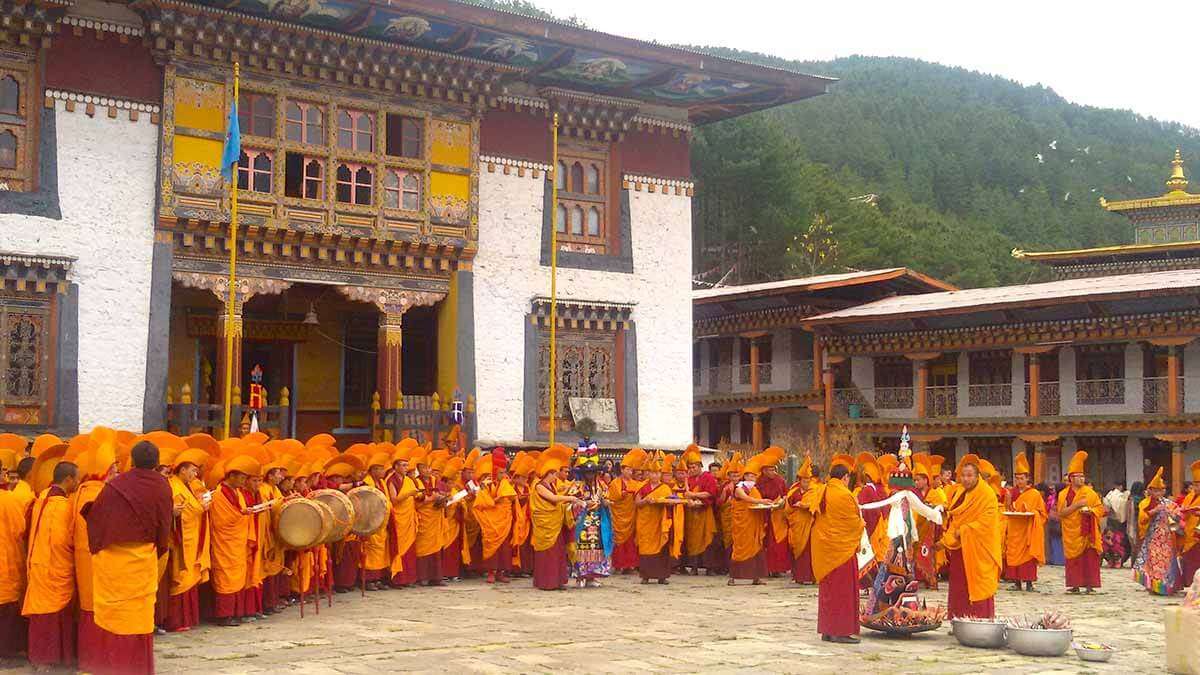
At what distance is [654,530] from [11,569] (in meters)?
8.42

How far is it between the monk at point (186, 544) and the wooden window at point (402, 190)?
982cm

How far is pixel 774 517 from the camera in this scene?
1680cm

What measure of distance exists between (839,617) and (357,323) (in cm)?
1450

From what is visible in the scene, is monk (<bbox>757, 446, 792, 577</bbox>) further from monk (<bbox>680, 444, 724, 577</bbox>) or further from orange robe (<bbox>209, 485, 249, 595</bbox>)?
orange robe (<bbox>209, 485, 249, 595</bbox>)

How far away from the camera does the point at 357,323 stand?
23891mm

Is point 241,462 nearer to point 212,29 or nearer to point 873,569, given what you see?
point 873,569

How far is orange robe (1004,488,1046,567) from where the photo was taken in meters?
16.8

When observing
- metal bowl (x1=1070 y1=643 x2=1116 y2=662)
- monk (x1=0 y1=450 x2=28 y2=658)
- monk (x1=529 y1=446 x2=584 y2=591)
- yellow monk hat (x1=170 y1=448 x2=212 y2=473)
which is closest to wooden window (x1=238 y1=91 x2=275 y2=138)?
monk (x1=529 y1=446 x2=584 y2=591)

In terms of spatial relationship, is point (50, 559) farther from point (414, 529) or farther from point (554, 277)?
point (554, 277)

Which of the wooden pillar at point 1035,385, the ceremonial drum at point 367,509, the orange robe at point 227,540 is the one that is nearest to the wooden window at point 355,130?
the ceremonial drum at point 367,509

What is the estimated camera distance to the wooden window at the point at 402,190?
68.2 ft

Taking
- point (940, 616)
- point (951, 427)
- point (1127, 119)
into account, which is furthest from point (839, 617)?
point (1127, 119)

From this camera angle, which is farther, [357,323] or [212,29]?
[357,323]

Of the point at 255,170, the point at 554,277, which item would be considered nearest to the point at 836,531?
the point at 554,277
